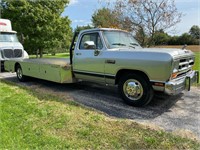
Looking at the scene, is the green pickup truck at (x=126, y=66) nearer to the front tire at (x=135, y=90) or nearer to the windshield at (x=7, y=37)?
the front tire at (x=135, y=90)

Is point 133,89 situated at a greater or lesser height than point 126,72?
lesser

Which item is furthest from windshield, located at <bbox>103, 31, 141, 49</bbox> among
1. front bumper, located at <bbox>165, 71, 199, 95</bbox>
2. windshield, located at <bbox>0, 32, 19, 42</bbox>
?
windshield, located at <bbox>0, 32, 19, 42</bbox>

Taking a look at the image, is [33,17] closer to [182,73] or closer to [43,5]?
[43,5]

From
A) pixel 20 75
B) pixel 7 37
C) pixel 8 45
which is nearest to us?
pixel 20 75

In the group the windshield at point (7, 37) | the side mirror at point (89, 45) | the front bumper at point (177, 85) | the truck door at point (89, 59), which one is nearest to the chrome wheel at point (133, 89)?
the front bumper at point (177, 85)

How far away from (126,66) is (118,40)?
119 centimetres

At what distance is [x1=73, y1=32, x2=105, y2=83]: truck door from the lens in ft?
19.5

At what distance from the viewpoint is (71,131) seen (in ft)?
12.7

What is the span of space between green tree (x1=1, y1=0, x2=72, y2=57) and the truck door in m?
17.9

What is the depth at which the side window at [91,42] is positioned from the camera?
598cm

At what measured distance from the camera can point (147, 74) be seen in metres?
4.95

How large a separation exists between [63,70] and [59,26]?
1917 cm

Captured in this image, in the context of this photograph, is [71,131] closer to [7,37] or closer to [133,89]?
[133,89]

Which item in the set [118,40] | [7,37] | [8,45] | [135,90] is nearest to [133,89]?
[135,90]
